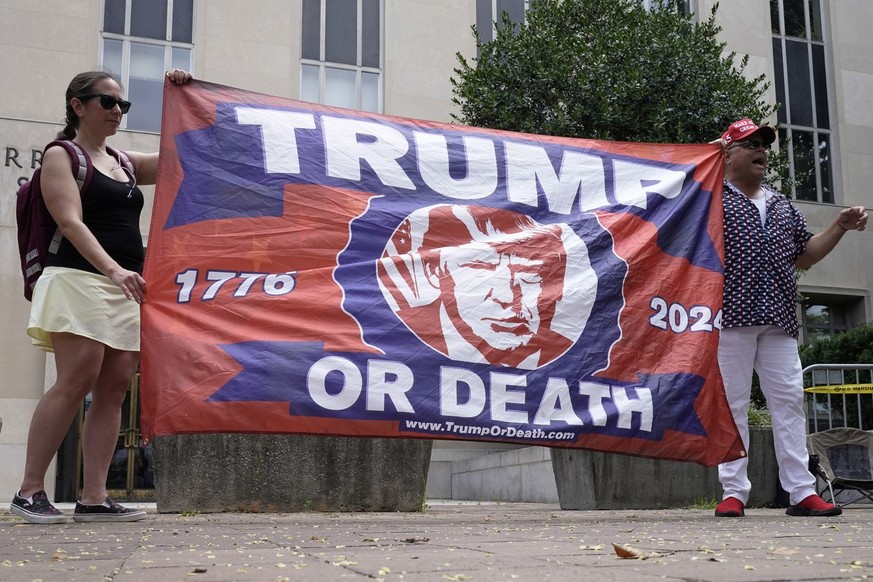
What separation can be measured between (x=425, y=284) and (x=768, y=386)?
1.91 metres

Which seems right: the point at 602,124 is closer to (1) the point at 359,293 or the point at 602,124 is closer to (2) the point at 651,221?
(2) the point at 651,221

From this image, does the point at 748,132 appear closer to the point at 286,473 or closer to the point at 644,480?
the point at 644,480

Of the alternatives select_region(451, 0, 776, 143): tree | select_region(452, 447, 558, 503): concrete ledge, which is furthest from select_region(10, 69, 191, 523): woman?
select_region(451, 0, 776, 143): tree

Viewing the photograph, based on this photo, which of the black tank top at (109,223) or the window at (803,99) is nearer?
the black tank top at (109,223)

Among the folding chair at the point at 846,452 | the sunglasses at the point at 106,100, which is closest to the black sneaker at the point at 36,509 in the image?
the sunglasses at the point at 106,100

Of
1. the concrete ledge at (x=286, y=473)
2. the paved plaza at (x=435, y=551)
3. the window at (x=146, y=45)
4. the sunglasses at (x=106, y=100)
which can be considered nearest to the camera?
the paved plaza at (x=435, y=551)

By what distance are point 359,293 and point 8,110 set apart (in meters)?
10.6

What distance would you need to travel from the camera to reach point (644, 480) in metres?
7.34

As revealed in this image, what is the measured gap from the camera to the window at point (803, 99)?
1828 cm

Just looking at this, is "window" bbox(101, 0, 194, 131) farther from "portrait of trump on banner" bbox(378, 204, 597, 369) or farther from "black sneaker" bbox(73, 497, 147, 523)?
"black sneaker" bbox(73, 497, 147, 523)

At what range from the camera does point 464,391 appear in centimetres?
471

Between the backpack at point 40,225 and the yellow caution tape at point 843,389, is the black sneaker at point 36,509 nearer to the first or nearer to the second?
the backpack at point 40,225

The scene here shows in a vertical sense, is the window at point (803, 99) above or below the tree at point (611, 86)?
above

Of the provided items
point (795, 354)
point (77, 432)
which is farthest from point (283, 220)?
point (77, 432)
